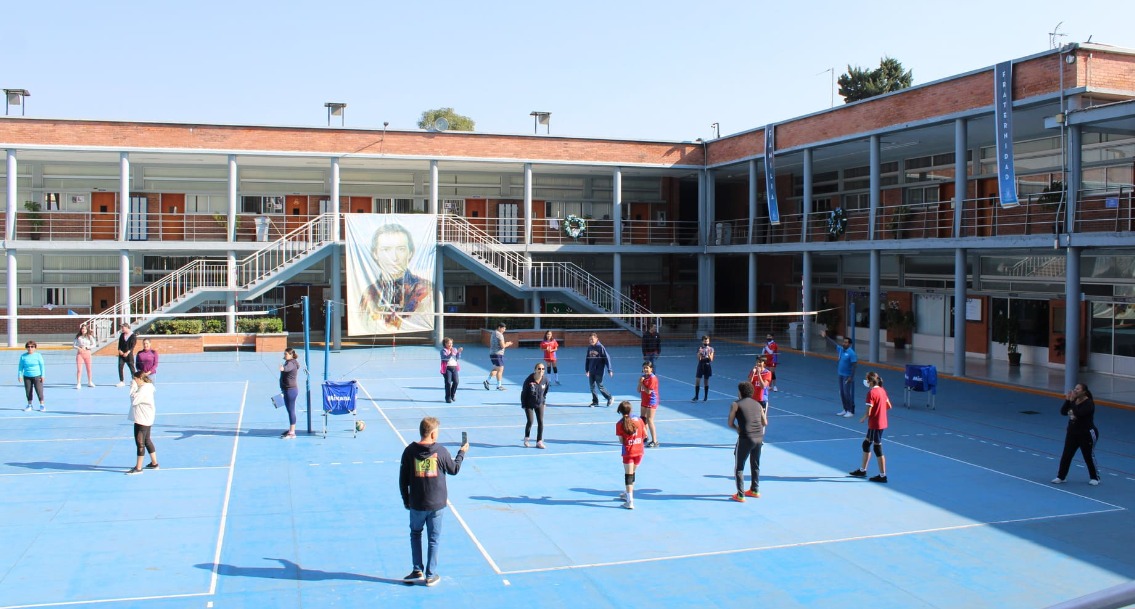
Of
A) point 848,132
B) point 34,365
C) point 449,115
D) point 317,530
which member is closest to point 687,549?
point 317,530

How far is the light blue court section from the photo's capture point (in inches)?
371

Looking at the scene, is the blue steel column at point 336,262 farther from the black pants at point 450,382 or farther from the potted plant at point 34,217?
the black pants at point 450,382

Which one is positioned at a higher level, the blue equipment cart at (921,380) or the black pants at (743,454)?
the blue equipment cart at (921,380)

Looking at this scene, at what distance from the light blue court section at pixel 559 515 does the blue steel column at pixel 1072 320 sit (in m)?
2.31

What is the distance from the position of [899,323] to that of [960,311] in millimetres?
9537

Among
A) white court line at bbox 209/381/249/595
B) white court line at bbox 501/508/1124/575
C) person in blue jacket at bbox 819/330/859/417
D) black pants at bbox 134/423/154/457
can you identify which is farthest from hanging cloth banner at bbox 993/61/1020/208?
black pants at bbox 134/423/154/457

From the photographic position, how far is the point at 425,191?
39.6 m

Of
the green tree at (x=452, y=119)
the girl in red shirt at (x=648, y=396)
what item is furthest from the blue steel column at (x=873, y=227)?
the green tree at (x=452, y=119)

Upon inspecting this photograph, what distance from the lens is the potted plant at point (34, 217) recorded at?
33594 mm

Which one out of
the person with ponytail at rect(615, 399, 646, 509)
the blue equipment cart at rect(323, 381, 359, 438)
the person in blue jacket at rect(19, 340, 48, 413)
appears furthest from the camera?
the person in blue jacket at rect(19, 340, 48, 413)

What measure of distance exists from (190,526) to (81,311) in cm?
2996

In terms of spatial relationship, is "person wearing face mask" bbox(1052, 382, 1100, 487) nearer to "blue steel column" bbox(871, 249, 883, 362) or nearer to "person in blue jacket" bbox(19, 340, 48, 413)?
"blue steel column" bbox(871, 249, 883, 362)

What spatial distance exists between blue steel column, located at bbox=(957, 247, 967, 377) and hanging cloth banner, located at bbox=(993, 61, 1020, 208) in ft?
9.50

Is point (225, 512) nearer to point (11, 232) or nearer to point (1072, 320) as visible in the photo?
point (1072, 320)
